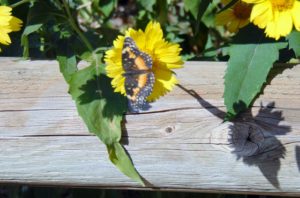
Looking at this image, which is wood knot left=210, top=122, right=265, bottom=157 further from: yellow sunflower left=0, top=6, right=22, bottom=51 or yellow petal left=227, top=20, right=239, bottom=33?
yellow sunflower left=0, top=6, right=22, bottom=51

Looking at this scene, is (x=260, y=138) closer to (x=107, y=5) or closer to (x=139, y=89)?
(x=139, y=89)

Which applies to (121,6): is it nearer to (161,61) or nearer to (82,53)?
(82,53)

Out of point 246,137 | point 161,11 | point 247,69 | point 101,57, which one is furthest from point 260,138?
point 161,11

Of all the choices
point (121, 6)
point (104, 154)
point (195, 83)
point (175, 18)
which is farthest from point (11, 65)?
point (121, 6)

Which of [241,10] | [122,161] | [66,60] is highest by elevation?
[241,10]

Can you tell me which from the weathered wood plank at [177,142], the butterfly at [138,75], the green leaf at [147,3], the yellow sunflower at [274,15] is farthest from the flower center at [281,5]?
the green leaf at [147,3]

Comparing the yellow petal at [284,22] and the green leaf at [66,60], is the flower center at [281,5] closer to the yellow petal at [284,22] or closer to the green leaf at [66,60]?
the yellow petal at [284,22]
